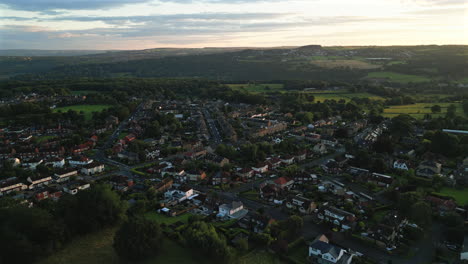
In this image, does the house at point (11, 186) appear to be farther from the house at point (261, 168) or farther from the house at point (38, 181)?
the house at point (261, 168)

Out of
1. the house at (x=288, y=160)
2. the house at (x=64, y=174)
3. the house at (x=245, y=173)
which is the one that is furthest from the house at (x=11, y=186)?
the house at (x=288, y=160)

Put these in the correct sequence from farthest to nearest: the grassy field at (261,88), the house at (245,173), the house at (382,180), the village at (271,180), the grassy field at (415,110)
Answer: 1. the grassy field at (261,88)
2. the grassy field at (415,110)
3. the house at (245,173)
4. the house at (382,180)
5. the village at (271,180)

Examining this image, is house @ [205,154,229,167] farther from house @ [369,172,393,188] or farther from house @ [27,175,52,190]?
house @ [27,175,52,190]

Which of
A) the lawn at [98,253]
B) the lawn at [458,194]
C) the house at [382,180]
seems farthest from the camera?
the house at [382,180]

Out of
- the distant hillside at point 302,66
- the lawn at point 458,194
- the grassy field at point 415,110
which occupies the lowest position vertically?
the lawn at point 458,194

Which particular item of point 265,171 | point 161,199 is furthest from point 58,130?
point 265,171

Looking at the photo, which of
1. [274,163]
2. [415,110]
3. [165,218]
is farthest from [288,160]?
[415,110]
